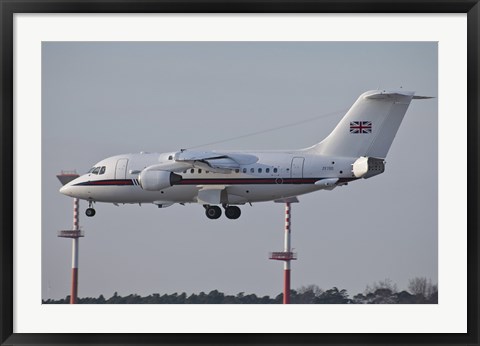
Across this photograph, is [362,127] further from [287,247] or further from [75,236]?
[75,236]

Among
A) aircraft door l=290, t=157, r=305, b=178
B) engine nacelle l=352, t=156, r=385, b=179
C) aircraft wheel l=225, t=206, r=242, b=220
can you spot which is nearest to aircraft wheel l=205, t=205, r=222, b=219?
aircraft wheel l=225, t=206, r=242, b=220

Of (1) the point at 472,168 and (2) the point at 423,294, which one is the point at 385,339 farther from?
(2) the point at 423,294

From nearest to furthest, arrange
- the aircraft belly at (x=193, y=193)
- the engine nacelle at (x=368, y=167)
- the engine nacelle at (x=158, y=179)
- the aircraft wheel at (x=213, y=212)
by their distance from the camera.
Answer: the engine nacelle at (x=368, y=167) → the aircraft belly at (x=193, y=193) → the engine nacelle at (x=158, y=179) → the aircraft wheel at (x=213, y=212)

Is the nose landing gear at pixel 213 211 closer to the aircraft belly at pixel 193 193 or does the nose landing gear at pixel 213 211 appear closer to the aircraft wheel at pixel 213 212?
the aircraft wheel at pixel 213 212

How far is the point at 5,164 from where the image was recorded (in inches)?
1076

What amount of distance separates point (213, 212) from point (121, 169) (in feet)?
14.1

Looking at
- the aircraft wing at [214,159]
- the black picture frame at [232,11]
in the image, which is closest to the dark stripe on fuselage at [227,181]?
the aircraft wing at [214,159]

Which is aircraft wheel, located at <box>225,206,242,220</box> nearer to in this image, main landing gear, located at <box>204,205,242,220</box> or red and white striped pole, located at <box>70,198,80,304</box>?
main landing gear, located at <box>204,205,242,220</box>

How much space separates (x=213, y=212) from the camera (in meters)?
51.6

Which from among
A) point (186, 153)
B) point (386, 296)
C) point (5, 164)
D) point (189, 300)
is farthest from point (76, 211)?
point (5, 164)

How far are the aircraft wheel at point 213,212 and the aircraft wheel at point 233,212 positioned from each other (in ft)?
1.11

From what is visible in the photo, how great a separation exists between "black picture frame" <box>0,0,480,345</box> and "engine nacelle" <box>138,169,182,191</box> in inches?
806

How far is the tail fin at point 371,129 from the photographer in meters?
46.5

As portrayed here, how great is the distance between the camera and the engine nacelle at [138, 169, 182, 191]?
48.3 metres
